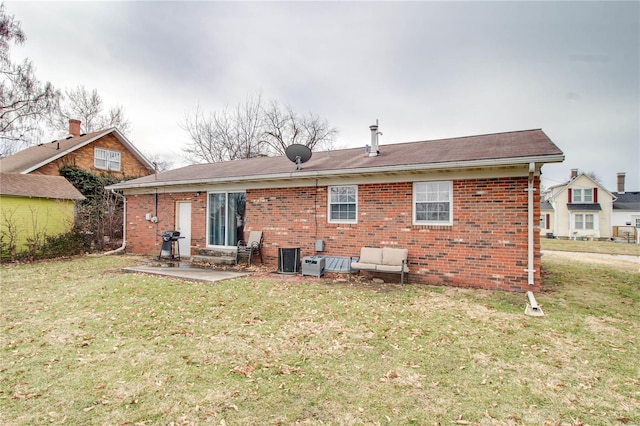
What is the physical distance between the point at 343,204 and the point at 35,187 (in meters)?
12.9

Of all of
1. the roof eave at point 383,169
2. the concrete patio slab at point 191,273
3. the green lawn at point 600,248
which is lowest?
the green lawn at point 600,248

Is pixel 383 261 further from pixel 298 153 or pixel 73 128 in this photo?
pixel 73 128

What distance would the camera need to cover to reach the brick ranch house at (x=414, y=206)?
7.33 meters

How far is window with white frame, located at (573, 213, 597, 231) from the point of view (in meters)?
29.2

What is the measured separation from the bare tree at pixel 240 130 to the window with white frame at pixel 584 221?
26474mm

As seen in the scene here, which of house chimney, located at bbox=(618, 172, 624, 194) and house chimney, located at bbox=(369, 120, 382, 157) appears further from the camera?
house chimney, located at bbox=(618, 172, 624, 194)

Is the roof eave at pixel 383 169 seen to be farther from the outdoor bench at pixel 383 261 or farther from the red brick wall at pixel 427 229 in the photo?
the outdoor bench at pixel 383 261

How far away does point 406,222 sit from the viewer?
8492mm

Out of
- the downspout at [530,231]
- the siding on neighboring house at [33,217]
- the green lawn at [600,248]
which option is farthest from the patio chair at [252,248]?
the green lawn at [600,248]

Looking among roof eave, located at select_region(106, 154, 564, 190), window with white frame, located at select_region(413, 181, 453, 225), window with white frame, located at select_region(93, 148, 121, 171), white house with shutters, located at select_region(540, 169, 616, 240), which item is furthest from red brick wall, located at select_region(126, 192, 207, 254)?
white house with shutters, located at select_region(540, 169, 616, 240)

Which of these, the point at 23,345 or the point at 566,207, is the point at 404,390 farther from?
the point at 566,207

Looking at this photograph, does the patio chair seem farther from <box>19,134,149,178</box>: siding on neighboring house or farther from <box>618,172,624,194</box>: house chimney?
<box>618,172,624,194</box>: house chimney

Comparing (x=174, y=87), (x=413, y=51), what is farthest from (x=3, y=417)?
(x=174, y=87)

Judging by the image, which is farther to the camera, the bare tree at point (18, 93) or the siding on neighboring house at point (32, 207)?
the bare tree at point (18, 93)
